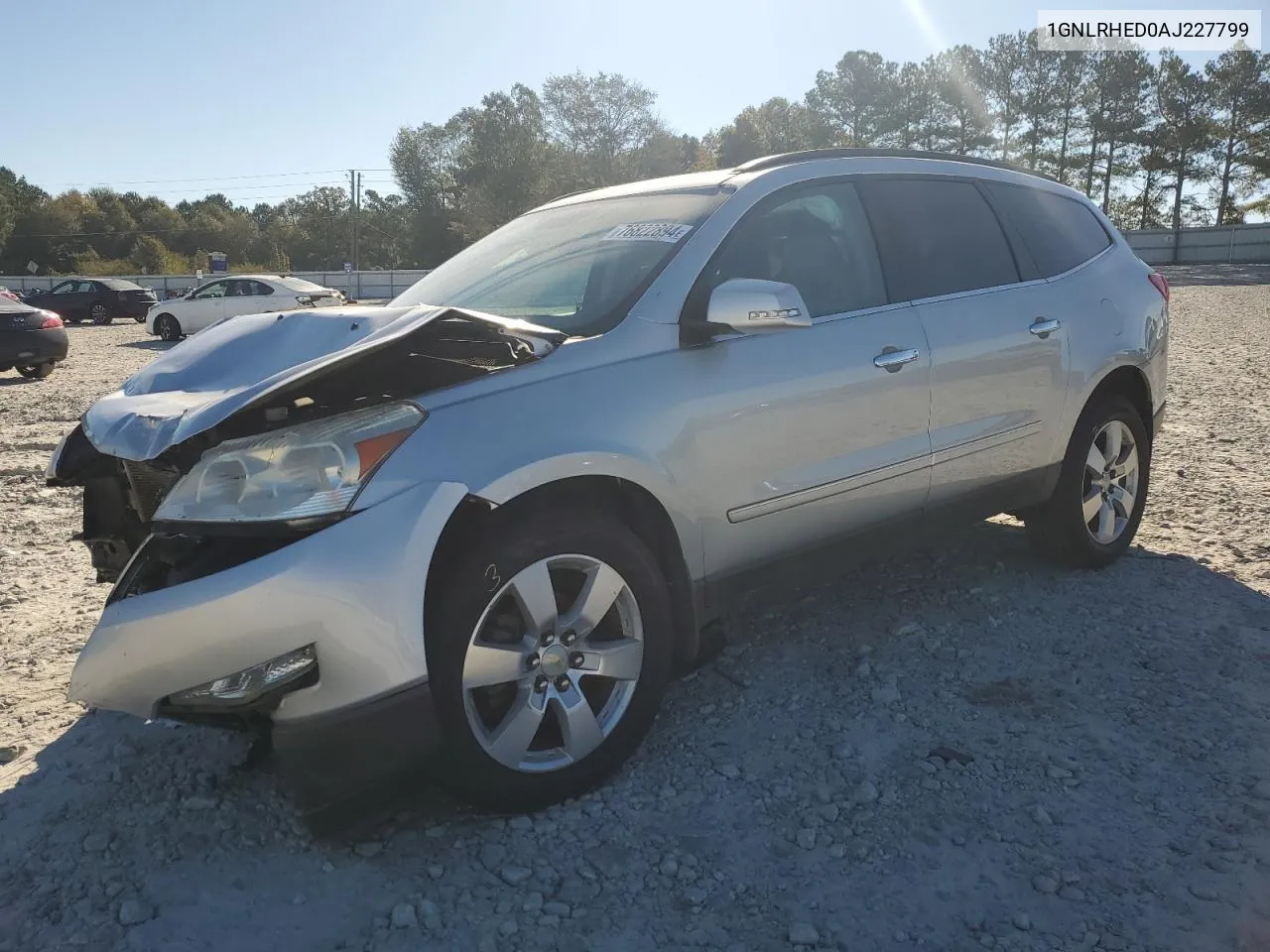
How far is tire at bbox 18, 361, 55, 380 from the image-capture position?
1381cm

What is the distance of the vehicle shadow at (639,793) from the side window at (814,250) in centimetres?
99

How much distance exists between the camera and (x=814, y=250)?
3451mm

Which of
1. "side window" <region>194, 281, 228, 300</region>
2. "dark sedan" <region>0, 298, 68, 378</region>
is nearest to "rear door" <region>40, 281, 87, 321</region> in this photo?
"side window" <region>194, 281, 228, 300</region>

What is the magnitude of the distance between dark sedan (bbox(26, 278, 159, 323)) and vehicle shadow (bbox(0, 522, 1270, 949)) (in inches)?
1199

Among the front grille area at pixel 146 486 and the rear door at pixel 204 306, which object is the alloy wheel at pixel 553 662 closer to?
the front grille area at pixel 146 486

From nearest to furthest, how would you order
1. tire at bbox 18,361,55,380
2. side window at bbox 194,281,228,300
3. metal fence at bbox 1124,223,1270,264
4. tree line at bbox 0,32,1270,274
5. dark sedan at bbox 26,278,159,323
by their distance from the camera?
tire at bbox 18,361,55,380 → side window at bbox 194,281,228,300 → dark sedan at bbox 26,278,159,323 → metal fence at bbox 1124,223,1270,264 → tree line at bbox 0,32,1270,274

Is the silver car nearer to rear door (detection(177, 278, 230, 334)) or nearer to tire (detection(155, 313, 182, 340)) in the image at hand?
rear door (detection(177, 278, 230, 334))

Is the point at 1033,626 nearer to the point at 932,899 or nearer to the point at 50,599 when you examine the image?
the point at 932,899

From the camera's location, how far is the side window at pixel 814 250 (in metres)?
3.24

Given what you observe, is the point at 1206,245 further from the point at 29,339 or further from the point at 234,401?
the point at 234,401

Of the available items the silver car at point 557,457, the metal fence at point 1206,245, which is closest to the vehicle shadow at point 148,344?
the silver car at point 557,457

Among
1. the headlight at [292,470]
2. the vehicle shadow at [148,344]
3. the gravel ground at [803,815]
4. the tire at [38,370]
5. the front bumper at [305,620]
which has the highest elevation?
the headlight at [292,470]

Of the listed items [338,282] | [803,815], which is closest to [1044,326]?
[803,815]

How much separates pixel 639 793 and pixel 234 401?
152 cm
